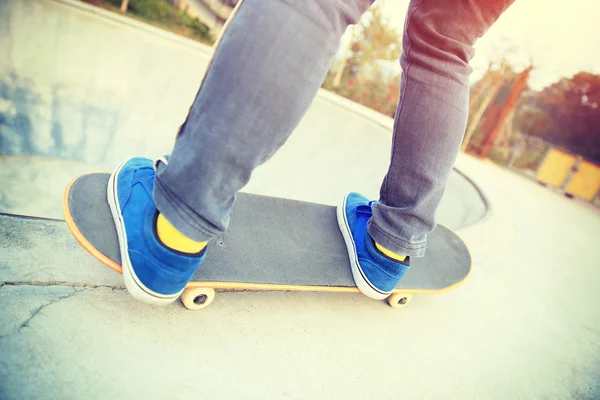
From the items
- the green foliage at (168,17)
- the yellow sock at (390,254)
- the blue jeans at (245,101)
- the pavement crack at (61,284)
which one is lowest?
the pavement crack at (61,284)

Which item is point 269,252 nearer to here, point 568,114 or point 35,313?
point 35,313

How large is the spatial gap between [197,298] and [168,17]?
1866 cm

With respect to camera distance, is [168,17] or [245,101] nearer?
[245,101]

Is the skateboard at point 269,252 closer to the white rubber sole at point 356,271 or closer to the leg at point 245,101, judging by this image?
the white rubber sole at point 356,271

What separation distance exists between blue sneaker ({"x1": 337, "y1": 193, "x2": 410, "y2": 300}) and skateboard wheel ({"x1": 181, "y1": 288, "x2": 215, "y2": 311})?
485 mm

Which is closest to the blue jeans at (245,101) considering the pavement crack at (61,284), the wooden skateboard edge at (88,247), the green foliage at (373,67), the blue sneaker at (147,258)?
the blue sneaker at (147,258)

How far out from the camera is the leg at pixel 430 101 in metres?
0.89

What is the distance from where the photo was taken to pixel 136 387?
0.67 meters

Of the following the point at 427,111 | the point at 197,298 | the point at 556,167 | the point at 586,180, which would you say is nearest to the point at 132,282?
the point at 197,298

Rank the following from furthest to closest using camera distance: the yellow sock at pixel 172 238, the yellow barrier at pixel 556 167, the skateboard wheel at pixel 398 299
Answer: the yellow barrier at pixel 556 167
the skateboard wheel at pixel 398 299
the yellow sock at pixel 172 238

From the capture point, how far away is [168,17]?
16062 mm

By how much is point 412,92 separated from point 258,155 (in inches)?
21.4

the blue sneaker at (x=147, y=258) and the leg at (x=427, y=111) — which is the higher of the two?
the leg at (x=427, y=111)

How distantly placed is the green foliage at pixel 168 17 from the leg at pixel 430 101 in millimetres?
17007
